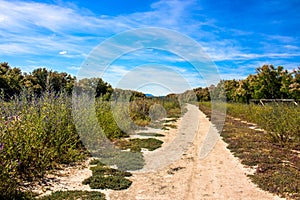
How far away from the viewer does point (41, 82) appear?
2883cm

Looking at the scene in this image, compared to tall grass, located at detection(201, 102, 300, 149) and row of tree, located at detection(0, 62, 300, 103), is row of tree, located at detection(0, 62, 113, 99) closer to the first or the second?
row of tree, located at detection(0, 62, 300, 103)

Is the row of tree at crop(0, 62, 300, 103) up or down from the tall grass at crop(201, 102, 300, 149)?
up

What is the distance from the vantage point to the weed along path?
14.3 ft

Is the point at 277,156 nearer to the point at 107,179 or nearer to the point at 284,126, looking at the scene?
→ the point at 284,126

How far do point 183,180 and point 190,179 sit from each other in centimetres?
16

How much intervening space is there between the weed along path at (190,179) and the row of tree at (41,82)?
349 centimetres

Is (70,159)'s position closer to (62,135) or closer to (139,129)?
(62,135)

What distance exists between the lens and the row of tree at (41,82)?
842 centimetres

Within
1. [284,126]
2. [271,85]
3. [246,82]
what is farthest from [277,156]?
[246,82]

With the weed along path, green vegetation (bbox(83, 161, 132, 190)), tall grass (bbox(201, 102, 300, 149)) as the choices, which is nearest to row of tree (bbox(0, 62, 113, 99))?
green vegetation (bbox(83, 161, 132, 190))

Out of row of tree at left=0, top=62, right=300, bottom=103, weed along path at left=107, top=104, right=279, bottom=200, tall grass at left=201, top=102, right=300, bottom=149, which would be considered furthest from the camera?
row of tree at left=0, top=62, right=300, bottom=103

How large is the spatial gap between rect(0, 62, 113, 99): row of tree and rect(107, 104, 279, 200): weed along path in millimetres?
3493

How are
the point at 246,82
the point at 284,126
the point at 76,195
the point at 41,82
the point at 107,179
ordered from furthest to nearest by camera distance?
the point at 246,82 → the point at 41,82 → the point at 284,126 → the point at 107,179 → the point at 76,195

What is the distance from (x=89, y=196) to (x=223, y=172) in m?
2.98
